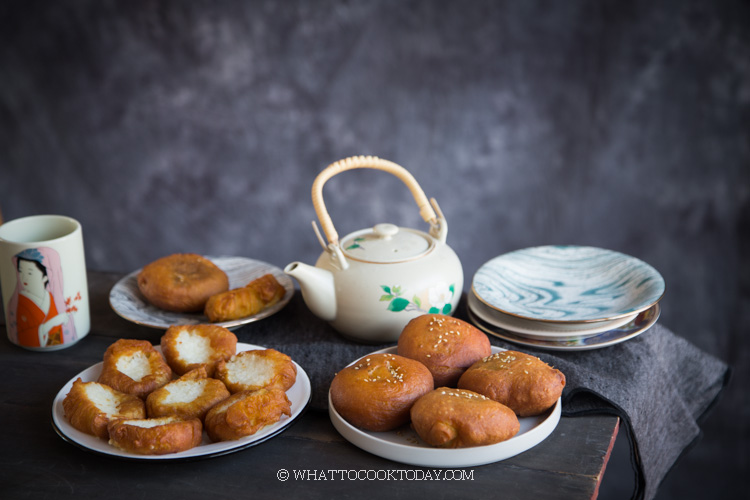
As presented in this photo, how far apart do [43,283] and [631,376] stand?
821 millimetres

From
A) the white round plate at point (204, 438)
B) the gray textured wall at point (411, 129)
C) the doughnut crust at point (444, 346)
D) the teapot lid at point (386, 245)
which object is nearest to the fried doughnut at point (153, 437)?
the white round plate at point (204, 438)

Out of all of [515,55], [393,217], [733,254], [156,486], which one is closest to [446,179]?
[393,217]

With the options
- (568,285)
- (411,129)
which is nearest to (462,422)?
(568,285)

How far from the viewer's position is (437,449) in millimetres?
734

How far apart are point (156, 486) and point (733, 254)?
182 centimetres

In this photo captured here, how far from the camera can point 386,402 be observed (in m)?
0.78

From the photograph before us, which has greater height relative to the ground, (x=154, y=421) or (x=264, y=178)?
(x=154, y=421)

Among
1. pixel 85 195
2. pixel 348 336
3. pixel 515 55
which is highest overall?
pixel 515 55

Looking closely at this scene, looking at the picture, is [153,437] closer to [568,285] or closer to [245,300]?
[245,300]

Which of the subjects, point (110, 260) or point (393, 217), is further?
point (110, 260)

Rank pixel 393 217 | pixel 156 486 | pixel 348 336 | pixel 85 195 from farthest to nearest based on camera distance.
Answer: pixel 85 195 → pixel 393 217 → pixel 348 336 → pixel 156 486

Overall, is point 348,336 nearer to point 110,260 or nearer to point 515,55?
point 515,55

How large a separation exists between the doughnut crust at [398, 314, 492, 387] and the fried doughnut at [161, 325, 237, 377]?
23 centimetres

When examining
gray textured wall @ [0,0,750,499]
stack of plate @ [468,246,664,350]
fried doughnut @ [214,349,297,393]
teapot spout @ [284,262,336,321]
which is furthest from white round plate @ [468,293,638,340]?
gray textured wall @ [0,0,750,499]
